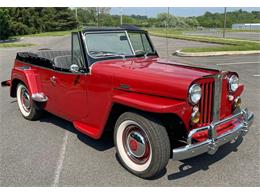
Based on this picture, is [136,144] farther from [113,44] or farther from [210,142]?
[113,44]

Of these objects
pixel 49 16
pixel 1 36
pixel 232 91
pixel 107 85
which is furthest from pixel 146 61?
pixel 49 16

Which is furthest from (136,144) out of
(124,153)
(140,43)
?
(140,43)

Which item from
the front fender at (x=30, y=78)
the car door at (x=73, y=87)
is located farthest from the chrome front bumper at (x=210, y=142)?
the front fender at (x=30, y=78)

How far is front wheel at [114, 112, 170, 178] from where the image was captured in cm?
289

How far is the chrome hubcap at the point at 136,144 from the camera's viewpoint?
3.11 m

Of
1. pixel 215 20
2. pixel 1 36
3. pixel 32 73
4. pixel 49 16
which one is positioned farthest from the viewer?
pixel 215 20

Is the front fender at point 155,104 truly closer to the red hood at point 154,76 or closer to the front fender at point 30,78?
the red hood at point 154,76

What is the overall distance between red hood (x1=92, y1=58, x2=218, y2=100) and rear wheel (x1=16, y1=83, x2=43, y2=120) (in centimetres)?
185

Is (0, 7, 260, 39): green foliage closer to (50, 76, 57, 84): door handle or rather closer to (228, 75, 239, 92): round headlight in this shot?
(50, 76, 57, 84): door handle

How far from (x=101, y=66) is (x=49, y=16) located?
50.9 metres

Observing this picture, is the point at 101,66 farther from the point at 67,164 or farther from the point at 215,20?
the point at 215,20

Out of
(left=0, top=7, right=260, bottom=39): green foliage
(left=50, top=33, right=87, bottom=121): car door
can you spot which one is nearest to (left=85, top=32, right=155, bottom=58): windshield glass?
(left=50, top=33, right=87, bottom=121): car door

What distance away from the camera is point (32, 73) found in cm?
491

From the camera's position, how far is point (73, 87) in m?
3.94
